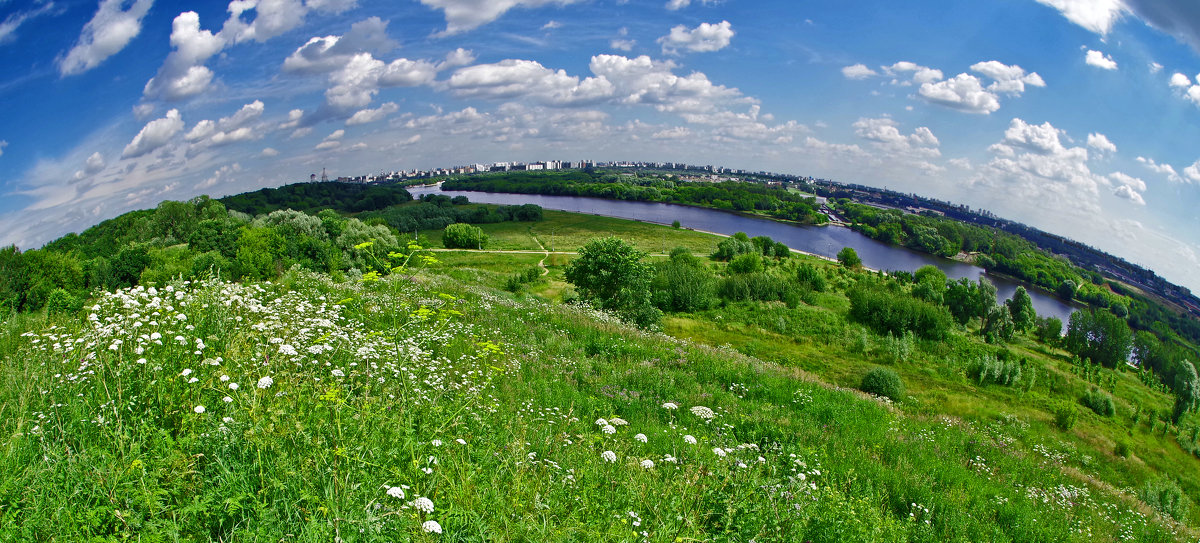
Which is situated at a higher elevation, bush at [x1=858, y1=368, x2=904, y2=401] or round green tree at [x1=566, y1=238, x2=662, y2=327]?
round green tree at [x1=566, y1=238, x2=662, y2=327]

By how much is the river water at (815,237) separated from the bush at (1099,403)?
55.1 meters

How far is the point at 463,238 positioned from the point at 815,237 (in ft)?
324

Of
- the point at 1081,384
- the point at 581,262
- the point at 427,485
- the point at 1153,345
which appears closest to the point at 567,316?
the point at 427,485

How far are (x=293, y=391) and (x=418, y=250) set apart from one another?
3.42 metres

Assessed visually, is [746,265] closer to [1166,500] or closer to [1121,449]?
[1121,449]

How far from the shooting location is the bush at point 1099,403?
29.0 m

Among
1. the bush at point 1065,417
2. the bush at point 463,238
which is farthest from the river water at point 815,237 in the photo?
the bush at point 463,238

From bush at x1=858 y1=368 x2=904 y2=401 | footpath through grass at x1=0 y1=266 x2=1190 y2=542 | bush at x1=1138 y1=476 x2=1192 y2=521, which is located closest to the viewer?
footpath through grass at x1=0 y1=266 x2=1190 y2=542

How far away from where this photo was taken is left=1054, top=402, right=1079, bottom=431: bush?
23844 millimetres

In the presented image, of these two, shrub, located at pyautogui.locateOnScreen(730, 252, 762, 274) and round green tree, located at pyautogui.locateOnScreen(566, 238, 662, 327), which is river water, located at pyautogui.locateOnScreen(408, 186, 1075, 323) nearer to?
shrub, located at pyautogui.locateOnScreen(730, 252, 762, 274)

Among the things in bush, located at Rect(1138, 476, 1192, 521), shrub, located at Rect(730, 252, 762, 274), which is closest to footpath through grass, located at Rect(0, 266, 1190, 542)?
bush, located at Rect(1138, 476, 1192, 521)

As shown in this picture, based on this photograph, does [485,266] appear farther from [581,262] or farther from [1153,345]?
[1153,345]

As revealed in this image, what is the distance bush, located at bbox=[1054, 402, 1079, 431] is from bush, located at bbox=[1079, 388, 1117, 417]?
3.91 meters

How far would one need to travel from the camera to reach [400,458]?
3330 millimetres
